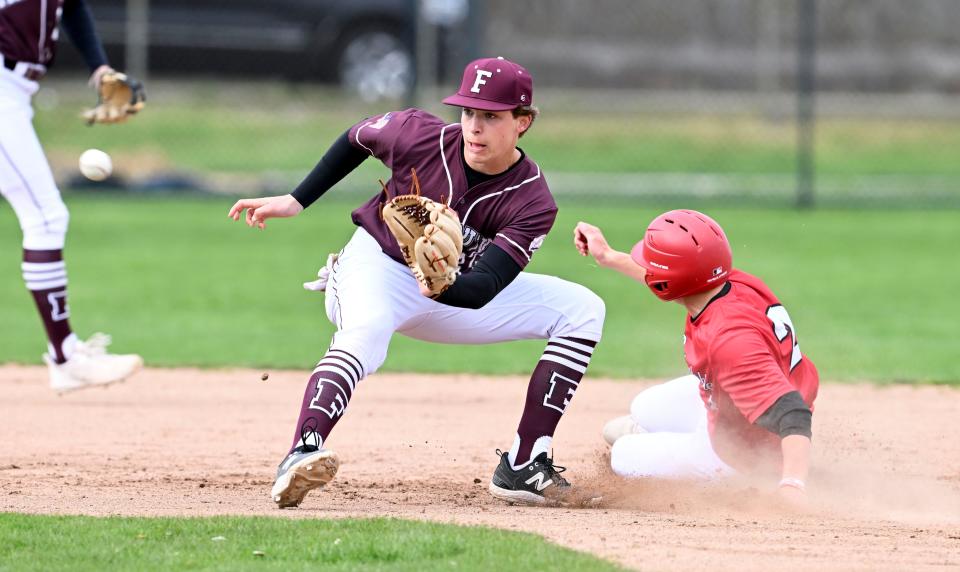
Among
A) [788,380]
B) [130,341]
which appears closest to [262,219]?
[788,380]

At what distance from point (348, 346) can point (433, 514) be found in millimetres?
631

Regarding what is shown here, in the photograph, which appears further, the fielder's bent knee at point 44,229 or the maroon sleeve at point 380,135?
the fielder's bent knee at point 44,229

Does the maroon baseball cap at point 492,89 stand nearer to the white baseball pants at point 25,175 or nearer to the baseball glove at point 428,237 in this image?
the baseball glove at point 428,237

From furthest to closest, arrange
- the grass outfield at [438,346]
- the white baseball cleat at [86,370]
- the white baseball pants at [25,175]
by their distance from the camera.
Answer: the grass outfield at [438,346], the white baseball cleat at [86,370], the white baseball pants at [25,175]

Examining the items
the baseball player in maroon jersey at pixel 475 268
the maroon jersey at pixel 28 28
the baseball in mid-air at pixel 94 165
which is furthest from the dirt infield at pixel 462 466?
the maroon jersey at pixel 28 28

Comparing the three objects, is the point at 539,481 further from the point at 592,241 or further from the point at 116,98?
the point at 116,98

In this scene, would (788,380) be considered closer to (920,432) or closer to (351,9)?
(920,432)

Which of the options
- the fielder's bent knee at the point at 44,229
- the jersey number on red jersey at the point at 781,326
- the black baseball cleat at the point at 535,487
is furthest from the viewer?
the fielder's bent knee at the point at 44,229

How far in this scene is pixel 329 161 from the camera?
16.7 ft

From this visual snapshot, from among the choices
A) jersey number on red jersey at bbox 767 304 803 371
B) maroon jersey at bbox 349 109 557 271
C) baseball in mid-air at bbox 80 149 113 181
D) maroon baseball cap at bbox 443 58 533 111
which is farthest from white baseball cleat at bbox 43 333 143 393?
jersey number on red jersey at bbox 767 304 803 371

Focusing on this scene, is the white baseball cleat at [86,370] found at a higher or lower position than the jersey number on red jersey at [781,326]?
lower

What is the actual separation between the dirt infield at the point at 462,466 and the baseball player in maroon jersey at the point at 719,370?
12 centimetres

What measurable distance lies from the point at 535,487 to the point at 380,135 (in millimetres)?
1395

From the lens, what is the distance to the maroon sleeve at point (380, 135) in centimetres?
498
